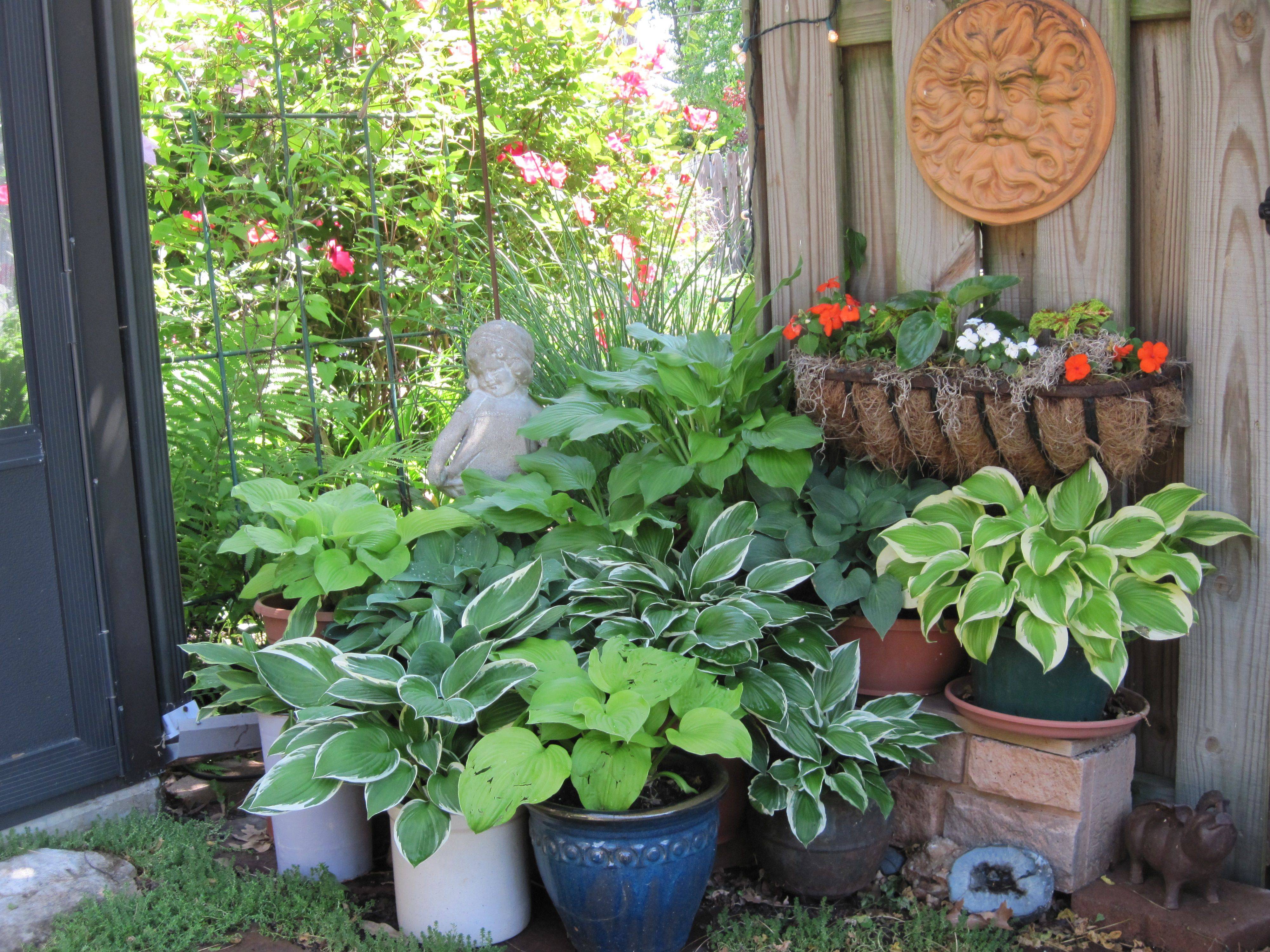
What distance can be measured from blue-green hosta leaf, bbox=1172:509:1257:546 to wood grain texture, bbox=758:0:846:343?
0.99 metres

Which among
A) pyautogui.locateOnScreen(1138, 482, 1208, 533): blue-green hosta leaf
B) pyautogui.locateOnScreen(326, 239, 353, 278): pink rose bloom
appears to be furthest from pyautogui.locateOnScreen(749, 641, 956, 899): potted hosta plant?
pyautogui.locateOnScreen(326, 239, 353, 278): pink rose bloom

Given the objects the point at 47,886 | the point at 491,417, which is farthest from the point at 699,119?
the point at 47,886

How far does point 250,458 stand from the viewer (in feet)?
10.7

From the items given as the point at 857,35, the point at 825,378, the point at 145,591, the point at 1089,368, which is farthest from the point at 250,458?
the point at 1089,368

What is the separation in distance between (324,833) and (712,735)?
101 cm

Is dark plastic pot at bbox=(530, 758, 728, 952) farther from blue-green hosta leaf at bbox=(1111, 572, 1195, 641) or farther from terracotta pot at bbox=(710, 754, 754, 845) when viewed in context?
blue-green hosta leaf at bbox=(1111, 572, 1195, 641)

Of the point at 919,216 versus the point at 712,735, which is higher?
the point at 919,216

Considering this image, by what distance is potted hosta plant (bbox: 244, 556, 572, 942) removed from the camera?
1.86 meters

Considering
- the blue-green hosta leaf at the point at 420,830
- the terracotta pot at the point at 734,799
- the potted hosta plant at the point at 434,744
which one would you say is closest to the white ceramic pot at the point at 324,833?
the potted hosta plant at the point at 434,744

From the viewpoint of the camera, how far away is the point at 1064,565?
79.0 inches

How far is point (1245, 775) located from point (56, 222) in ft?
9.51

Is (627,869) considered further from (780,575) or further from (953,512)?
(953,512)

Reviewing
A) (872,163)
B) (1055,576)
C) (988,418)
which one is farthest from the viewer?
(872,163)

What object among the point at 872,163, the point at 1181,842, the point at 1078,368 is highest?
the point at 872,163
